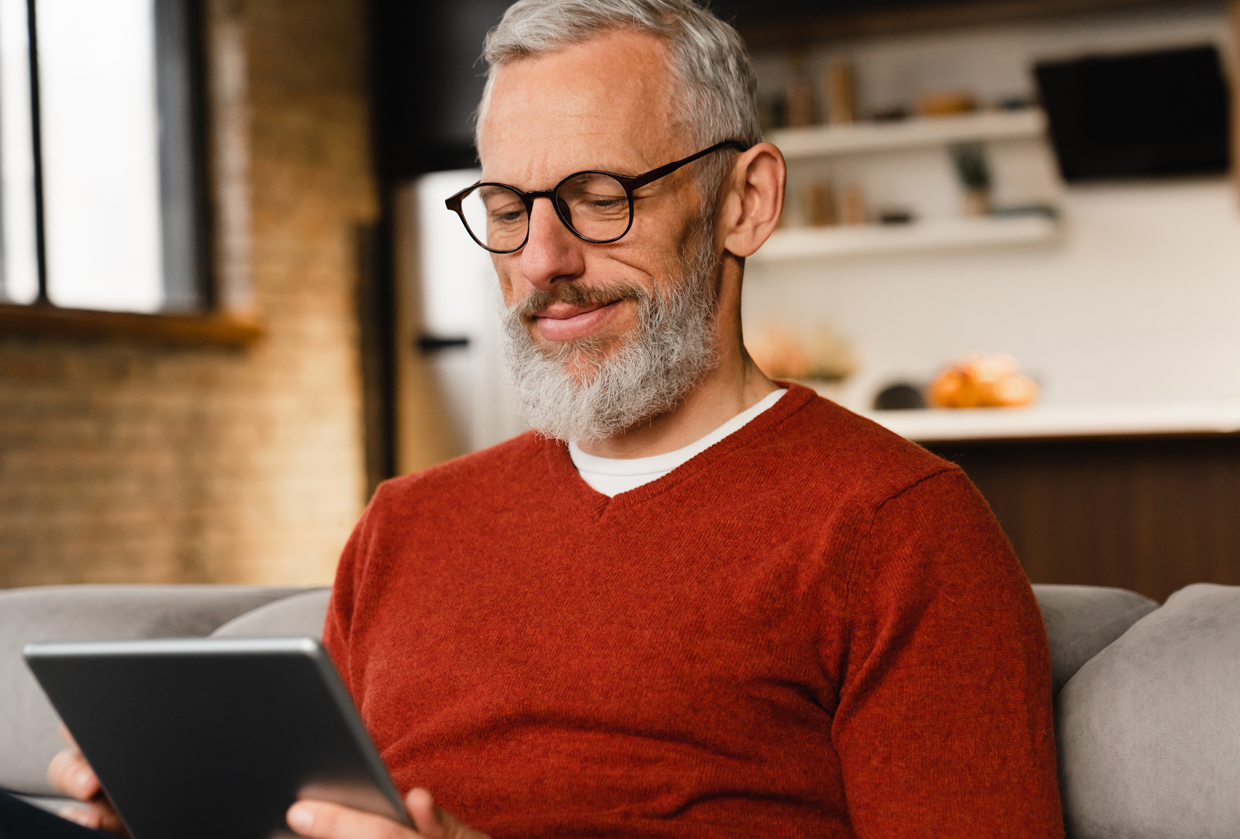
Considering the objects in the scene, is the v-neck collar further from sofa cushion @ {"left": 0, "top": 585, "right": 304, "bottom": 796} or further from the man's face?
sofa cushion @ {"left": 0, "top": 585, "right": 304, "bottom": 796}

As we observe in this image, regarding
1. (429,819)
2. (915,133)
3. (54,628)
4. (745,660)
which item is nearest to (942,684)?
(745,660)

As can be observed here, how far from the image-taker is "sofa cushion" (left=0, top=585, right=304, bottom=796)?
61.4 inches

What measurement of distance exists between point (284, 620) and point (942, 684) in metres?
0.92

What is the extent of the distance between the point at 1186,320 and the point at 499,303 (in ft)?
14.2

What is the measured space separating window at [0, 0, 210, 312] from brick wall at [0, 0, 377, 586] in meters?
0.22

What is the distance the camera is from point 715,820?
102 centimetres

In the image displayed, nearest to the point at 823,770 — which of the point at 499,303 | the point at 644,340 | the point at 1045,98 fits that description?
the point at 644,340

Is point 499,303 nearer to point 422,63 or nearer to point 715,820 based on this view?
point 715,820

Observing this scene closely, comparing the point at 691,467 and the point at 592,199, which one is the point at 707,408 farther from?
the point at 592,199

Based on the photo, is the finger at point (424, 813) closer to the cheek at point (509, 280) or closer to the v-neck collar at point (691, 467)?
the v-neck collar at point (691, 467)

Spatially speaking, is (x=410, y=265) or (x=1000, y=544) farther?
(x=410, y=265)

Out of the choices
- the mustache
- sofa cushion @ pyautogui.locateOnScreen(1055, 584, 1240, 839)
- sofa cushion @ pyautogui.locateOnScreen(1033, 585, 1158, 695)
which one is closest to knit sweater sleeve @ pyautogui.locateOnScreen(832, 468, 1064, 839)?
sofa cushion @ pyautogui.locateOnScreen(1055, 584, 1240, 839)

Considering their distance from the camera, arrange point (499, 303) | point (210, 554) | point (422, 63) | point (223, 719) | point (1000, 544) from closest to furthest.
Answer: point (223, 719), point (1000, 544), point (499, 303), point (210, 554), point (422, 63)

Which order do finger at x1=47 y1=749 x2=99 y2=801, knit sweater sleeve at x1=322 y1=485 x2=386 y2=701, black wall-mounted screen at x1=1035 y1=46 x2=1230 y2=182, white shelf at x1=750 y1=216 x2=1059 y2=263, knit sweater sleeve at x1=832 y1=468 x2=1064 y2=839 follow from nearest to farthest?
knit sweater sleeve at x1=832 y1=468 x2=1064 y2=839
finger at x1=47 y1=749 x2=99 y2=801
knit sweater sleeve at x1=322 y1=485 x2=386 y2=701
black wall-mounted screen at x1=1035 y1=46 x2=1230 y2=182
white shelf at x1=750 y1=216 x2=1059 y2=263
